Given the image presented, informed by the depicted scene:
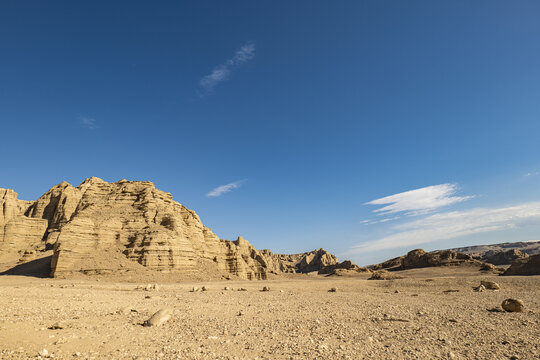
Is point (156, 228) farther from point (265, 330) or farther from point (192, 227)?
point (265, 330)

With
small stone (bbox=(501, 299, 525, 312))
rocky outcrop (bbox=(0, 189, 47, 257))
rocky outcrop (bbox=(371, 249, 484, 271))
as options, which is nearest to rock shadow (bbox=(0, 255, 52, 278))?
rocky outcrop (bbox=(0, 189, 47, 257))

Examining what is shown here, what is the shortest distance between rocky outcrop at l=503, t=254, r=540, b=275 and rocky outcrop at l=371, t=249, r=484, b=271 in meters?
25.8

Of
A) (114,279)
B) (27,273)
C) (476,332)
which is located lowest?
(476,332)

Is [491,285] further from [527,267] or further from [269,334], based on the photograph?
[527,267]

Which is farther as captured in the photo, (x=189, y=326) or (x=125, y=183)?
(x=125, y=183)

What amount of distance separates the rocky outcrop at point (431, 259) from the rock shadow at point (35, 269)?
7798 centimetres

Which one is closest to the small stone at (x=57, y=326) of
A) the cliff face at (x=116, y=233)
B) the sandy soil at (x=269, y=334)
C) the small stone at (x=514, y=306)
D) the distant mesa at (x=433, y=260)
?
the sandy soil at (x=269, y=334)

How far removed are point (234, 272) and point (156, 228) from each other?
17.5 metres

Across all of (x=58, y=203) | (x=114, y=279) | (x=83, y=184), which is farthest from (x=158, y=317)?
(x=83, y=184)

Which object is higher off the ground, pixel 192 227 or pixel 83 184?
pixel 83 184

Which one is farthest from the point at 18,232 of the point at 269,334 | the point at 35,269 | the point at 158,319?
the point at 269,334

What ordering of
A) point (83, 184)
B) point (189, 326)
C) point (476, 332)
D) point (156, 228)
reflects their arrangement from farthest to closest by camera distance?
point (83, 184), point (156, 228), point (189, 326), point (476, 332)

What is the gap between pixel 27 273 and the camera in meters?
35.3

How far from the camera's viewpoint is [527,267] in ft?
116
